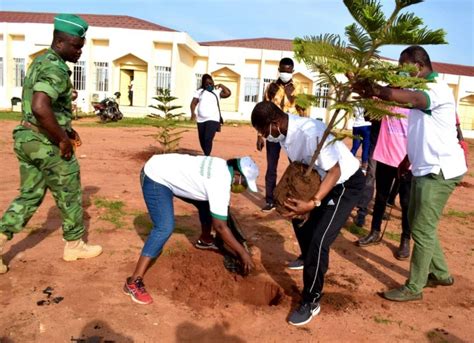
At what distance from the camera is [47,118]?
3.21 meters

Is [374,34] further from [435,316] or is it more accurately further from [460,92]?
[460,92]

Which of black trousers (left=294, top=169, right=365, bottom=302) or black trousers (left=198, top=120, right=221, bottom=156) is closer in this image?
black trousers (left=294, top=169, right=365, bottom=302)

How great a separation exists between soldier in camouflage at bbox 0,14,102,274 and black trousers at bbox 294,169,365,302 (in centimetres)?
204

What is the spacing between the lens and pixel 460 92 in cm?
2892

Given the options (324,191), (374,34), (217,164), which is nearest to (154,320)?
(217,164)

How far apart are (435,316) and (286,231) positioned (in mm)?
2098

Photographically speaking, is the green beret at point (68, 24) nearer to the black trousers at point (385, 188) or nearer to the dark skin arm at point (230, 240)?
the dark skin arm at point (230, 240)

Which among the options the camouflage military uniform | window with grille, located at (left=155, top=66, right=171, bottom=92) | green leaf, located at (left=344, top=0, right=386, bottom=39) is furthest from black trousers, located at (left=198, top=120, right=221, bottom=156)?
window with grille, located at (left=155, top=66, right=171, bottom=92)

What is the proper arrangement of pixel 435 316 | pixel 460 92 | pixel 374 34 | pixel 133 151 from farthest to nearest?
1. pixel 460 92
2. pixel 133 151
3. pixel 435 316
4. pixel 374 34

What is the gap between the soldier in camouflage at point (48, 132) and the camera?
3.25 metres

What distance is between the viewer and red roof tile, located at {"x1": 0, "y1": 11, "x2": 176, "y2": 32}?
27.5 metres

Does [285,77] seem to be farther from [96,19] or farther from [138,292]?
[96,19]

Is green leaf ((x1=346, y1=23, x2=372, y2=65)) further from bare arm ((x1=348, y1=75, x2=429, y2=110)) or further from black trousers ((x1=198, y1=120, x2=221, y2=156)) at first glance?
black trousers ((x1=198, y1=120, x2=221, y2=156))

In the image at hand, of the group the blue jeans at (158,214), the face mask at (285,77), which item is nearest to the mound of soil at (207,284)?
the blue jeans at (158,214)
